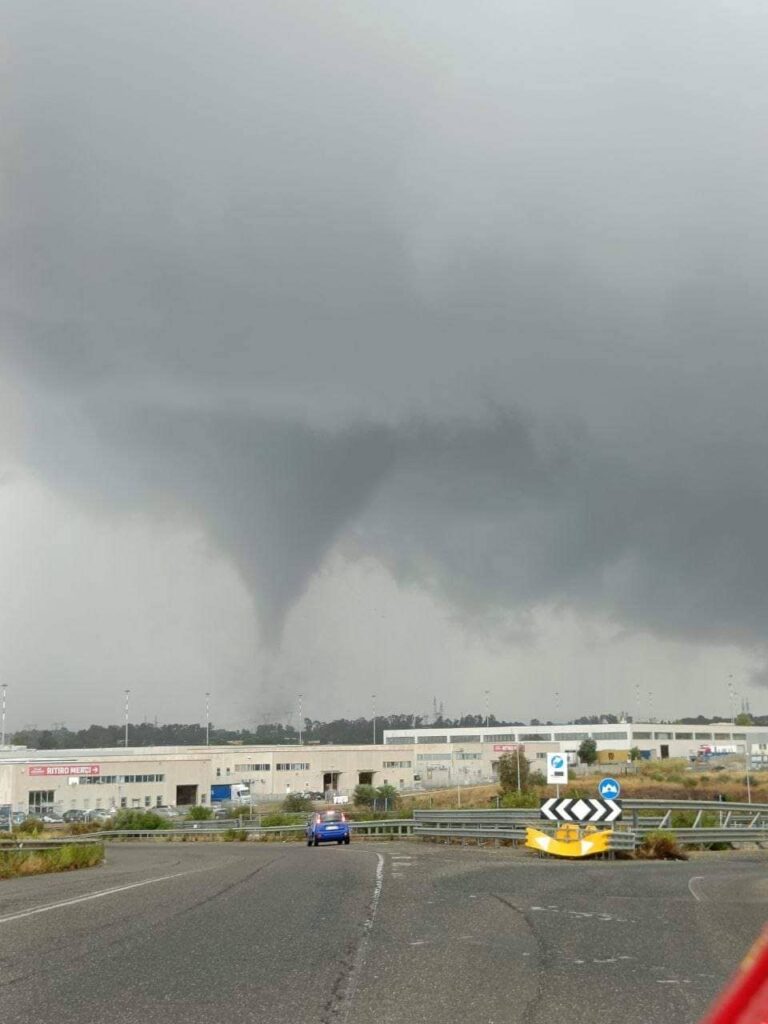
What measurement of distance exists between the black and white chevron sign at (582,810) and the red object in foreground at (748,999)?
26.4 m

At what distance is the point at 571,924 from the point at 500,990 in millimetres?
4848

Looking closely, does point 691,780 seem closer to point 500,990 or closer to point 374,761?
point 374,761

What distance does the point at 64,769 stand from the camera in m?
104

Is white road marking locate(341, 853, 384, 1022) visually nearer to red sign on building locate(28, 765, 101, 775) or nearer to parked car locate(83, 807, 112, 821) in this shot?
parked car locate(83, 807, 112, 821)

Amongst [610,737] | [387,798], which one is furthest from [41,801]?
[610,737]

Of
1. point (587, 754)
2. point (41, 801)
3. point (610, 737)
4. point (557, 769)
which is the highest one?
point (557, 769)

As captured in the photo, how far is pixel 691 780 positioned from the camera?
311 feet

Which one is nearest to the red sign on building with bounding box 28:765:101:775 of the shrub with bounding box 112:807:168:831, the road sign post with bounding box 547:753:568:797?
the shrub with bounding box 112:807:168:831

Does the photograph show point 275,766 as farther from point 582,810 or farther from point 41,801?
point 582,810

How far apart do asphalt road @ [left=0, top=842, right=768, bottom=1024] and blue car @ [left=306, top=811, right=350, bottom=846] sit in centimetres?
2059

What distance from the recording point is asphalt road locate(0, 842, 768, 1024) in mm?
8203

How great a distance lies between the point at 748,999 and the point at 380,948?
32.6 feet

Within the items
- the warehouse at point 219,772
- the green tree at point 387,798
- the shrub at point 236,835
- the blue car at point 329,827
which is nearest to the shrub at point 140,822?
the shrub at point 236,835

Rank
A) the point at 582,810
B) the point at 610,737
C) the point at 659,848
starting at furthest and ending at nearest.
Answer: the point at 610,737 < the point at 659,848 < the point at 582,810
